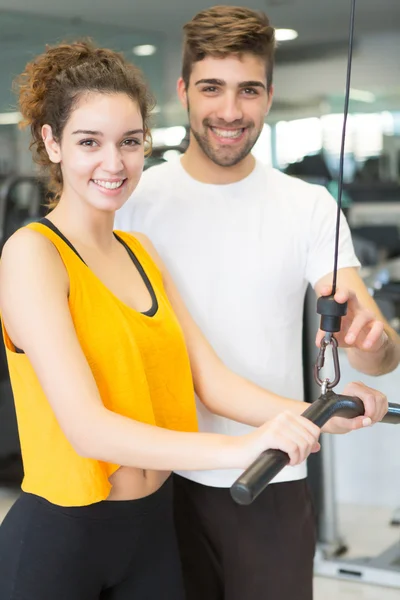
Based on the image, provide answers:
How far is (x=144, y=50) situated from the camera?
732 centimetres

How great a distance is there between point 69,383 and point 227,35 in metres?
0.93

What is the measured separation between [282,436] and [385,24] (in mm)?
7172

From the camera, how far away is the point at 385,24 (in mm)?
7820

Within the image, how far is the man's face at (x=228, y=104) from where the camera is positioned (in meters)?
2.01

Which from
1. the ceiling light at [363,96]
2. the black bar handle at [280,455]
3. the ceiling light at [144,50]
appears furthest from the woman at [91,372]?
the ceiling light at [363,96]

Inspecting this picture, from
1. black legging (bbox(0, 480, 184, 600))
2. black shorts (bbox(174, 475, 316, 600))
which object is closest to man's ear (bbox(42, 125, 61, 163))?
black legging (bbox(0, 480, 184, 600))

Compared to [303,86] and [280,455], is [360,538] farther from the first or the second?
[303,86]

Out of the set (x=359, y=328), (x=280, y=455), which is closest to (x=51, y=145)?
(x=359, y=328)

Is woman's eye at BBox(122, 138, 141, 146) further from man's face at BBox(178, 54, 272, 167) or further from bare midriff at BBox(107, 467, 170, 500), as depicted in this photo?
bare midriff at BBox(107, 467, 170, 500)

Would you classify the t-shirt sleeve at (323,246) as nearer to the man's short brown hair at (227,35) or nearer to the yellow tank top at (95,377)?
the man's short brown hair at (227,35)

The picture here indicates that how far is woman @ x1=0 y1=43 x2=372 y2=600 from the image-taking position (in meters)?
1.43

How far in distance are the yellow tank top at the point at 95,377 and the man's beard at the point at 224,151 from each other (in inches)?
22.4

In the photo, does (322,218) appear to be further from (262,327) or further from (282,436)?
(282,436)

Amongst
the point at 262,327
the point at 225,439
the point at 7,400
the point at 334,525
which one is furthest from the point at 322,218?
the point at 7,400
